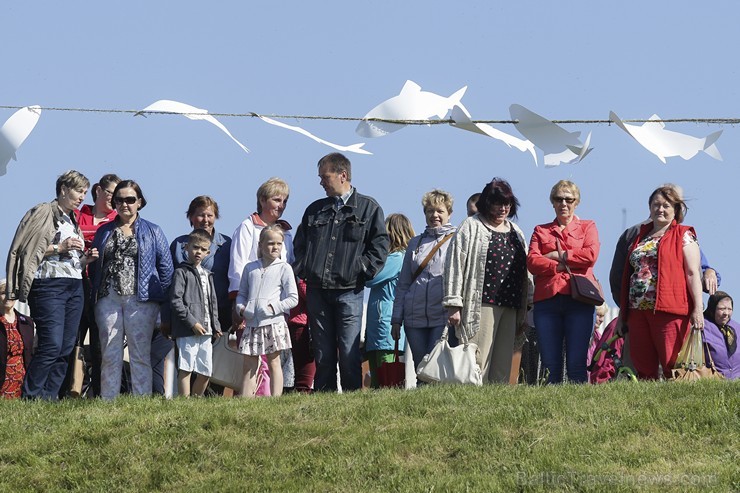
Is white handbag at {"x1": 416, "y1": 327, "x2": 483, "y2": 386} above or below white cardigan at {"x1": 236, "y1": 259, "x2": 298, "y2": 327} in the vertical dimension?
below

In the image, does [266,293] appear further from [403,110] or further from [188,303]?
[403,110]

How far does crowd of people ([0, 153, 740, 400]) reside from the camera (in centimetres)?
1082

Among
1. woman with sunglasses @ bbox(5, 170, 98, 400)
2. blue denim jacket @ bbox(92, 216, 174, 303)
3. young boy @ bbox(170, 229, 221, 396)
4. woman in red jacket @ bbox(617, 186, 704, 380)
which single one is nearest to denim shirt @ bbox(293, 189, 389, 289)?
young boy @ bbox(170, 229, 221, 396)

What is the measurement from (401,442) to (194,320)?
2881 mm

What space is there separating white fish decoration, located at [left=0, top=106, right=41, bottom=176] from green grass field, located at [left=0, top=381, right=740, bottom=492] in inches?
73.9

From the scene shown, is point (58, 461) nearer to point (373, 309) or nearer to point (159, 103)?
point (159, 103)

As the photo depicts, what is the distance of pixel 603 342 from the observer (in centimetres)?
1220

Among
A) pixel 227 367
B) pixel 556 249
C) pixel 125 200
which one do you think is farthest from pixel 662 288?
pixel 125 200

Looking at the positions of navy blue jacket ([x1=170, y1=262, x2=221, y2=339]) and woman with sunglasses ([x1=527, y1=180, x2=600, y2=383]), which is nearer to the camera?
woman with sunglasses ([x1=527, y1=180, x2=600, y2=383])

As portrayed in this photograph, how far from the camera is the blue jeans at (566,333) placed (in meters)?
10.8

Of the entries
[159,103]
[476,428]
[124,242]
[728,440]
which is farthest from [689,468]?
[124,242]

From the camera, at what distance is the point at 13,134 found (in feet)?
33.5

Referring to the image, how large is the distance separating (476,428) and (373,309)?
311 centimetres

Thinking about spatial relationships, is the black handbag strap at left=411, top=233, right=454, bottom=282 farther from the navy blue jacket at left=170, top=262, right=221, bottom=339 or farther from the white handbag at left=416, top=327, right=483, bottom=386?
the navy blue jacket at left=170, top=262, right=221, bottom=339
